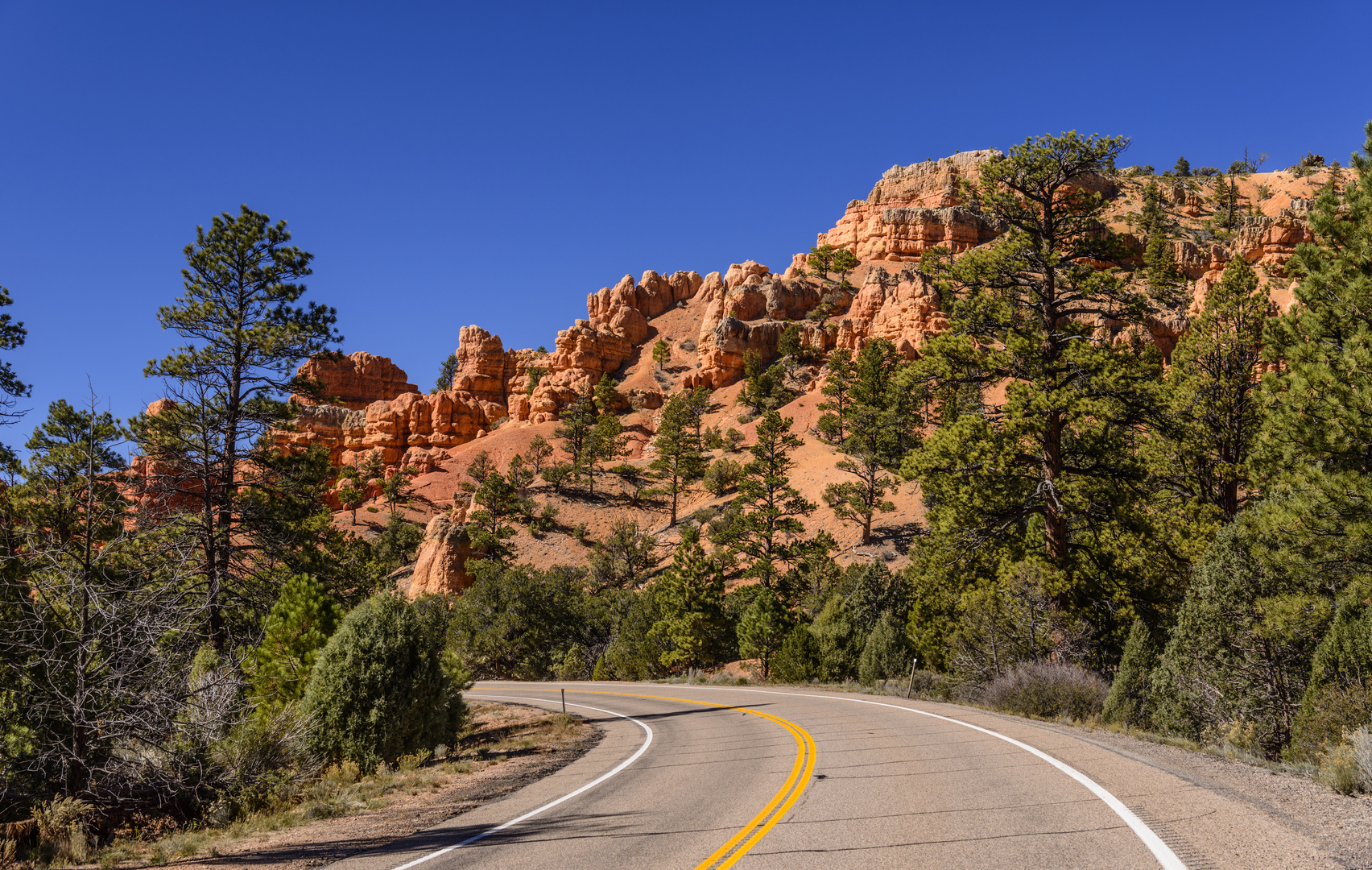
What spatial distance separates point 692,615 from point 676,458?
3145 centimetres

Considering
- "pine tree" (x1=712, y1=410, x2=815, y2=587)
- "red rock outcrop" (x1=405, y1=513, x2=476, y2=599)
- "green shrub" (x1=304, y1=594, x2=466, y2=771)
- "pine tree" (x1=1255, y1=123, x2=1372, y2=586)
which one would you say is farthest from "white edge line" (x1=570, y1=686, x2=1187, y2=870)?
"red rock outcrop" (x1=405, y1=513, x2=476, y2=599)

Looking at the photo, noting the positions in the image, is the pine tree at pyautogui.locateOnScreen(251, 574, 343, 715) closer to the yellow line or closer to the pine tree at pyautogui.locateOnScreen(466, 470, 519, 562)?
the yellow line

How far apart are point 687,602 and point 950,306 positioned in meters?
24.0

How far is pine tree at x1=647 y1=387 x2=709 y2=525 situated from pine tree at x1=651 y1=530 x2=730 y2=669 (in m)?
27.4

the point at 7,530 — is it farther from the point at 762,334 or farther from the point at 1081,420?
the point at 762,334

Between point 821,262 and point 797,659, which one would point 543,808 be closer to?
point 797,659

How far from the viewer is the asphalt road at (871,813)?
5.61 meters

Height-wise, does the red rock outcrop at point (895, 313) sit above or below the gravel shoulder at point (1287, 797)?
above

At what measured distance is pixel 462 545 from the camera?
194 feet

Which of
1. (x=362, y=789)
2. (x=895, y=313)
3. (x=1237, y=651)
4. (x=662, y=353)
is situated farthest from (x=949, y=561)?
(x=662, y=353)

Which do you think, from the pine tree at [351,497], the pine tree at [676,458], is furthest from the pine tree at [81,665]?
the pine tree at [351,497]

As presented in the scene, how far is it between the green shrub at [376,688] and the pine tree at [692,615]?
81.1 ft

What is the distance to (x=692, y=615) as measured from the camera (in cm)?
3878

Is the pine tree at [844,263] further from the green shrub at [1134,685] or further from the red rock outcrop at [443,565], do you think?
the green shrub at [1134,685]
